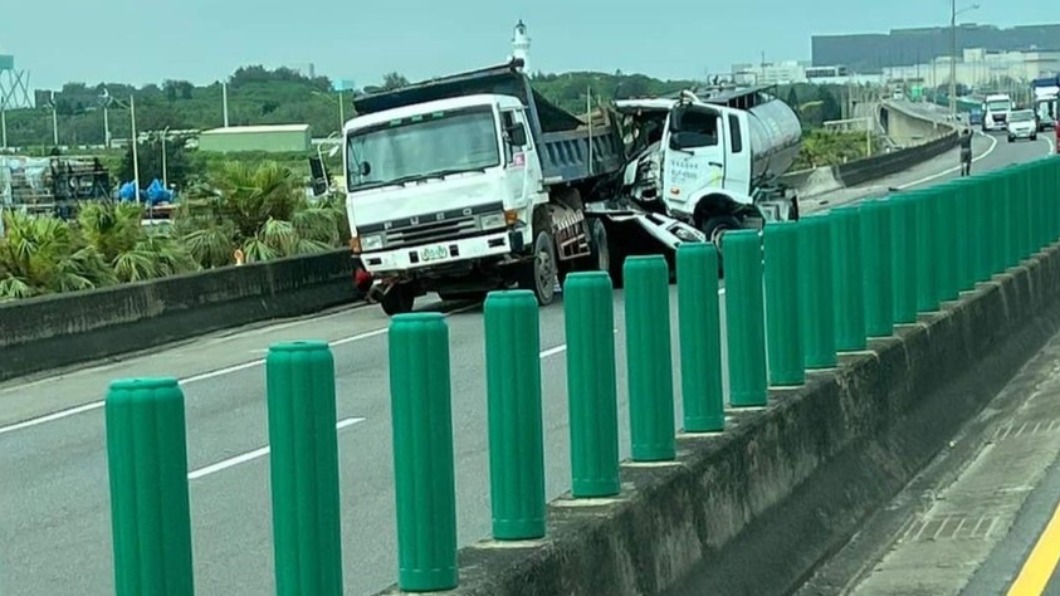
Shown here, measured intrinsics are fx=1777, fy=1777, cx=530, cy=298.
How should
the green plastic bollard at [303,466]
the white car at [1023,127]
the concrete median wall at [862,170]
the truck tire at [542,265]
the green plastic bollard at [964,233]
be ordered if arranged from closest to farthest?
the green plastic bollard at [303,466] < the green plastic bollard at [964,233] < the truck tire at [542,265] < the concrete median wall at [862,170] < the white car at [1023,127]

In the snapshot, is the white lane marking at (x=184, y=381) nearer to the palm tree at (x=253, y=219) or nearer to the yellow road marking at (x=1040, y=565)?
the palm tree at (x=253, y=219)

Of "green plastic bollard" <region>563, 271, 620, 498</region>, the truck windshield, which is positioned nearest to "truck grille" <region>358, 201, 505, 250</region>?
the truck windshield

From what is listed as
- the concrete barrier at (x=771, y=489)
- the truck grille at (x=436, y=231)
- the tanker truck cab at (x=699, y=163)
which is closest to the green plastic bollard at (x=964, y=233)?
the concrete barrier at (x=771, y=489)

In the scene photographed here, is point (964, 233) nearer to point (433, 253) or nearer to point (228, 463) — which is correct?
point (228, 463)

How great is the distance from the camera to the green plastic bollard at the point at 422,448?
5293mm

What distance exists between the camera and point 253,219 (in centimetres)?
2809

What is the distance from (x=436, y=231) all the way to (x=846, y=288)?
43.0ft

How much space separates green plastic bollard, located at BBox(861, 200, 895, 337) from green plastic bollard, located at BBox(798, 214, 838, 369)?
1.30 m

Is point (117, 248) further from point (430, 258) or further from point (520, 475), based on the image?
point (520, 475)

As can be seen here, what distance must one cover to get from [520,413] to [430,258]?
57.3 ft

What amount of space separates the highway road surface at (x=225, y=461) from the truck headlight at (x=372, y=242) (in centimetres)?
191

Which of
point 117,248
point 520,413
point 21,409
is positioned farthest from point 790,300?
point 117,248

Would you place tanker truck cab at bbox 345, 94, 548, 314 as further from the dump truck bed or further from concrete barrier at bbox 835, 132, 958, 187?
concrete barrier at bbox 835, 132, 958, 187

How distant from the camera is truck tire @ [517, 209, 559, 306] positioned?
2391 centimetres
